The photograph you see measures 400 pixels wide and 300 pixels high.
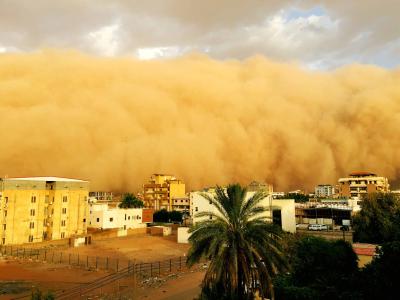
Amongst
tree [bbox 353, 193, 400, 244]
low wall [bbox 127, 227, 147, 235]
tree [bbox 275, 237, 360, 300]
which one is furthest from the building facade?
tree [bbox 275, 237, 360, 300]

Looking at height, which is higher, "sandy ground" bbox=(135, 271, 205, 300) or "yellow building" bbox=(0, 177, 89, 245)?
"yellow building" bbox=(0, 177, 89, 245)

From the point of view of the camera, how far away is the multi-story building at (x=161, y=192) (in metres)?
62.1

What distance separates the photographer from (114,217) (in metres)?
41.2

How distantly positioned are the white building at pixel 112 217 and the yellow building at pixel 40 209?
3.45 m

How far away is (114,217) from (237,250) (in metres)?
34.6

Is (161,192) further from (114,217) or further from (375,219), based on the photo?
(375,219)

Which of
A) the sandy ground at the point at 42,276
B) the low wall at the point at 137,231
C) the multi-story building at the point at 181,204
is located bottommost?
the sandy ground at the point at 42,276

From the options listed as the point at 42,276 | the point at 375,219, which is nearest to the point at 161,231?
the point at 42,276

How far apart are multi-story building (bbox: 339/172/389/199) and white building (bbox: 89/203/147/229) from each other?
35344 mm

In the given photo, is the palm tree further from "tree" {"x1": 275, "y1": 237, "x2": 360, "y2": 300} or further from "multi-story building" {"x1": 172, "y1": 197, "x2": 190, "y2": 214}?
"multi-story building" {"x1": 172, "y1": 197, "x2": 190, "y2": 214}

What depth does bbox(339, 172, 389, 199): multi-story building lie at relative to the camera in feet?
188

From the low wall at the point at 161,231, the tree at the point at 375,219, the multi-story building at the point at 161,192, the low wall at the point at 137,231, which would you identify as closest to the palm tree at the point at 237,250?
the tree at the point at 375,219

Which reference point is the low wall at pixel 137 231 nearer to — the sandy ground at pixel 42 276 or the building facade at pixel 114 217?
the building facade at pixel 114 217

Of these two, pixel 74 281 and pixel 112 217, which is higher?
pixel 112 217
